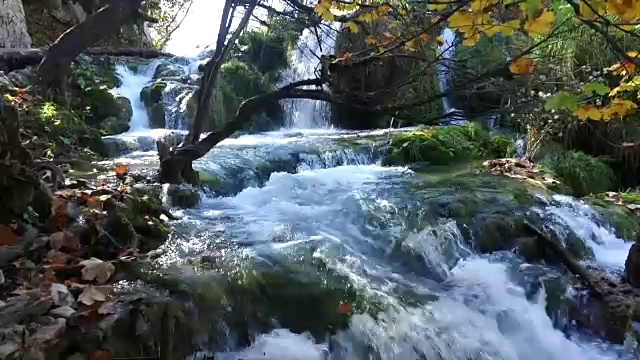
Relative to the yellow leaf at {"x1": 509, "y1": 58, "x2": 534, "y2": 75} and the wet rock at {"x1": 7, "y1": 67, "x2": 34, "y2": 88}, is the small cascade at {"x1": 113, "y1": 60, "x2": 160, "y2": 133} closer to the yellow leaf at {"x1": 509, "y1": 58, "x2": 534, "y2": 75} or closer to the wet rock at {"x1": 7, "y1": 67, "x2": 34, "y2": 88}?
the wet rock at {"x1": 7, "y1": 67, "x2": 34, "y2": 88}

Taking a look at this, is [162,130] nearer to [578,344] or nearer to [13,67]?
[13,67]

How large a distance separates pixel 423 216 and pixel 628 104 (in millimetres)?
3246

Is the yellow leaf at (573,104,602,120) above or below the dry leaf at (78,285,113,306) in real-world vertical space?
above

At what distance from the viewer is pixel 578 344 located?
407cm

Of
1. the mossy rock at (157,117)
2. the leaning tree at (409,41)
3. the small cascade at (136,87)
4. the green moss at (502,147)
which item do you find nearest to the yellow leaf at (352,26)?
the leaning tree at (409,41)

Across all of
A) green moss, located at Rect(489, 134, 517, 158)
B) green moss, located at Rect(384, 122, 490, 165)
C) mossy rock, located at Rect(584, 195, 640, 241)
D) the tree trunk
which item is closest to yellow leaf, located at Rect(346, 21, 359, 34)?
the tree trunk

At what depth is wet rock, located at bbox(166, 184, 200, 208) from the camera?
5.31 meters

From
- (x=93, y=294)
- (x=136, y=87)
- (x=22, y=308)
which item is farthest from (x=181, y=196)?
(x=136, y=87)

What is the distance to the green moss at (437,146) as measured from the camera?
851cm

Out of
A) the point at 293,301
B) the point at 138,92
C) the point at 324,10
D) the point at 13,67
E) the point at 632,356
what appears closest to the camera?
the point at 324,10

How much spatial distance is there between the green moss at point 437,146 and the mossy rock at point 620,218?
8.23ft

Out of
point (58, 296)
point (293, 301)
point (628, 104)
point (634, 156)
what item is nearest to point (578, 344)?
point (293, 301)

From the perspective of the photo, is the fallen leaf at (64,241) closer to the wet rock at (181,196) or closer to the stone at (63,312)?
the stone at (63,312)

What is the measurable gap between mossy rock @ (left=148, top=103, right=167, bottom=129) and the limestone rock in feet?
9.13
